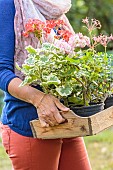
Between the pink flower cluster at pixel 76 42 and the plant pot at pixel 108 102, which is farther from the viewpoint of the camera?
the plant pot at pixel 108 102

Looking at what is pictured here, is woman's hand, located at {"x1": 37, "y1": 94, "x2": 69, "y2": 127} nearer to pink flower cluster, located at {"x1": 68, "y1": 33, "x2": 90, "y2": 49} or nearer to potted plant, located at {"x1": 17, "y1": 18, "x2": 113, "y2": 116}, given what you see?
potted plant, located at {"x1": 17, "y1": 18, "x2": 113, "y2": 116}

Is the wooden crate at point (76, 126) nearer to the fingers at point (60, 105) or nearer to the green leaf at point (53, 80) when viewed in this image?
the fingers at point (60, 105)

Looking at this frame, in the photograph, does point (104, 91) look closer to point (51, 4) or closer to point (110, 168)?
point (51, 4)

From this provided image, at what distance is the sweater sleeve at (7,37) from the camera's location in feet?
8.20

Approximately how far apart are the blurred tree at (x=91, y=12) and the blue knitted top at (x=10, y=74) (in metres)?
4.54

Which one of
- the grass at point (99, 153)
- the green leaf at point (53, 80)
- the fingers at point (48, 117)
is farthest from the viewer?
the grass at point (99, 153)

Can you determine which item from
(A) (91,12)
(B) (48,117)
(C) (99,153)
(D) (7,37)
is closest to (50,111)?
(B) (48,117)

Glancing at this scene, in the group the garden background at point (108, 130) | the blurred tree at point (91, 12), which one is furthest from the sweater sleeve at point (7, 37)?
the blurred tree at point (91, 12)

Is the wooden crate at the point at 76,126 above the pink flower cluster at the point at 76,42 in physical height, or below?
below

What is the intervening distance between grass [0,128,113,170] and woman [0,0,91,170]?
2418 millimetres

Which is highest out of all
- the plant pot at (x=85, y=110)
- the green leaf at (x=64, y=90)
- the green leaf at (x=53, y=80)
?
the green leaf at (x=53, y=80)

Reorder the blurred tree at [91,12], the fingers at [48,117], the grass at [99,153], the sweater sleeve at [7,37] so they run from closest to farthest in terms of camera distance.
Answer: the fingers at [48,117], the sweater sleeve at [7,37], the grass at [99,153], the blurred tree at [91,12]

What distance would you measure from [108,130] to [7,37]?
168 inches

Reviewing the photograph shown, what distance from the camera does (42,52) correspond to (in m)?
2.40
